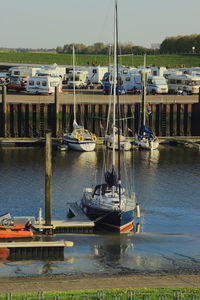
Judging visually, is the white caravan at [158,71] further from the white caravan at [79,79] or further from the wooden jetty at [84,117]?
the wooden jetty at [84,117]

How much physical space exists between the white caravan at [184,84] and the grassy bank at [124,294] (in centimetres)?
7309

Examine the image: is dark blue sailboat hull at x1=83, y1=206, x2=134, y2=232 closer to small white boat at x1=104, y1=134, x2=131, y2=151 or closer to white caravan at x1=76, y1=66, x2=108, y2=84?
small white boat at x1=104, y1=134, x2=131, y2=151

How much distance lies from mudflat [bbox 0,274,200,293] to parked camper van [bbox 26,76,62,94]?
64654mm

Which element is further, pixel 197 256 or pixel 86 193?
pixel 86 193

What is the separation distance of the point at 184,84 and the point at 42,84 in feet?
62.0

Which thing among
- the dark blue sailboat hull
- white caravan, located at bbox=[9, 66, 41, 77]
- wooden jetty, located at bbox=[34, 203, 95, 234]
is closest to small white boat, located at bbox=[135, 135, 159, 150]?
wooden jetty, located at bbox=[34, 203, 95, 234]

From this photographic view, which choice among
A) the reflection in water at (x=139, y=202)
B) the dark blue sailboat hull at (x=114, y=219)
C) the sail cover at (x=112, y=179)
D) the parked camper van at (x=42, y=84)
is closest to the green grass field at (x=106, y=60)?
the parked camper van at (x=42, y=84)

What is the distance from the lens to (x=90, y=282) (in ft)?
116

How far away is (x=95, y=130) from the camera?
270 feet

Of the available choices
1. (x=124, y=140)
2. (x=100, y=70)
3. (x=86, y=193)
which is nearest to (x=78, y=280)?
(x=86, y=193)

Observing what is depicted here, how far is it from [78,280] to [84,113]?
4769cm

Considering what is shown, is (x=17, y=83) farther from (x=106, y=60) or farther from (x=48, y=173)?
(x=48, y=173)

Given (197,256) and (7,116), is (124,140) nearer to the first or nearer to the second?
(7,116)

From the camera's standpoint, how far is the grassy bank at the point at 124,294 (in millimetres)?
30688
